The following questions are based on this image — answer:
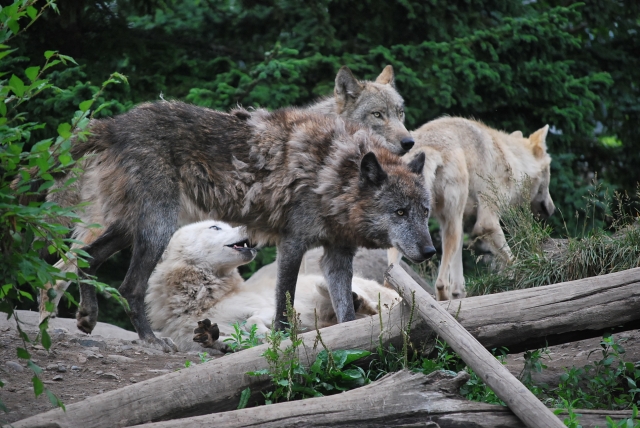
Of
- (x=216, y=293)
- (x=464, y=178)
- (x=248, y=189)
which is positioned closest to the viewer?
(x=248, y=189)

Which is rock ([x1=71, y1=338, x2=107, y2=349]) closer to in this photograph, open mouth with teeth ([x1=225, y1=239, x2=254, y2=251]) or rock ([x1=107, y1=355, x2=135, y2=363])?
rock ([x1=107, y1=355, x2=135, y2=363])

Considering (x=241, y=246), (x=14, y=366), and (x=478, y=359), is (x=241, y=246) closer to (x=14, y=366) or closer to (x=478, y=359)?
(x=14, y=366)

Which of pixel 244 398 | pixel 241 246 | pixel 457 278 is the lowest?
pixel 457 278

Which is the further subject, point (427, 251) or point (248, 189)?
point (248, 189)

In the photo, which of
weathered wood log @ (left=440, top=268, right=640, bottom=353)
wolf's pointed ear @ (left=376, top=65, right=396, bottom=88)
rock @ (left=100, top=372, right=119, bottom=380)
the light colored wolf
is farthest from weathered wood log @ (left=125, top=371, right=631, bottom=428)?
wolf's pointed ear @ (left=376, top=65, right=396, bottom=88)

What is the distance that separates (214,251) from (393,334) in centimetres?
313

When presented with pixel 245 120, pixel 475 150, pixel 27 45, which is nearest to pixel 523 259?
pixel 475 150

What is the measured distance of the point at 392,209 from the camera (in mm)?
5551

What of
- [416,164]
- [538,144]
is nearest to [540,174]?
[538,144]

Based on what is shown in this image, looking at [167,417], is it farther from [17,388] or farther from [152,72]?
[152,72]

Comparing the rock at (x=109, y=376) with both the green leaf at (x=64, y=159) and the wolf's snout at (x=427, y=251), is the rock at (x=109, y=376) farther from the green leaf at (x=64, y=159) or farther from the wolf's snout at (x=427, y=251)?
the wolf's snout at (x=427, y=251)

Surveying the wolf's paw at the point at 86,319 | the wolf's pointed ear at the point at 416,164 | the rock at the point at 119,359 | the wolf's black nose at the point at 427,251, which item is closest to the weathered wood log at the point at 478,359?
the wolf's black nose at the point at 427,251

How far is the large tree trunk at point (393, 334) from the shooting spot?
357 cm

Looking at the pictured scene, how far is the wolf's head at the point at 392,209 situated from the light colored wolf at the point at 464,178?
1.52m
